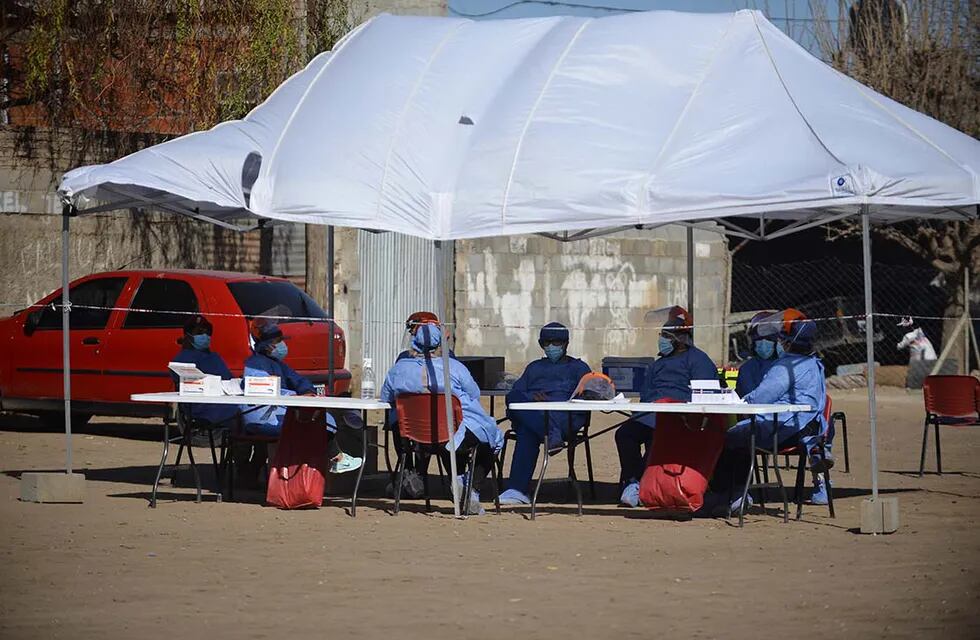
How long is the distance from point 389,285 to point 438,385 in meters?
11.0

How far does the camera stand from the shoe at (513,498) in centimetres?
1166

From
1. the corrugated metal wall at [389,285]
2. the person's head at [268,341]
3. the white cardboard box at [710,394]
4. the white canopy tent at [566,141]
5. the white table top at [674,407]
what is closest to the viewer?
the white table top at [674,407]

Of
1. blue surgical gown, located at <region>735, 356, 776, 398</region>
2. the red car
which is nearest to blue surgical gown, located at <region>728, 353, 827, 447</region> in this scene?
blue surgical gown, located at <region>735, 356, 776, 398</region>

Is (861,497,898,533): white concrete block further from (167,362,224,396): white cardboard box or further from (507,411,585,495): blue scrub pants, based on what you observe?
(167,362,224,396): white cardboard box

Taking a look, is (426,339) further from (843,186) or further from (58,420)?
(58,420)

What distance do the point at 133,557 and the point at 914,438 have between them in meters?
10.6

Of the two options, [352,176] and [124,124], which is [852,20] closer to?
[124,124]

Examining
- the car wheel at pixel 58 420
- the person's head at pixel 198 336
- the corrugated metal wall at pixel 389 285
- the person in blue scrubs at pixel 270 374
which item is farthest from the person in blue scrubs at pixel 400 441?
the corrugated metal wall at pixel 389 285

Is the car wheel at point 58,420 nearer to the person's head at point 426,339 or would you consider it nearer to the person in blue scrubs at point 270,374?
the person in blue scrubs at point 270,374

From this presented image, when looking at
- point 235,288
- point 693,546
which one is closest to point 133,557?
point 693,546

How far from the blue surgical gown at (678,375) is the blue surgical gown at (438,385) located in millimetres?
1154

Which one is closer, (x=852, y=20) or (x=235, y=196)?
(x=235, y=196)

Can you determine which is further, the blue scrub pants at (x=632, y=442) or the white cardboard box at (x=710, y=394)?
the blue scrub pants at (x=632, y=442)

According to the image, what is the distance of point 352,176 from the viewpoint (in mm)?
11016
